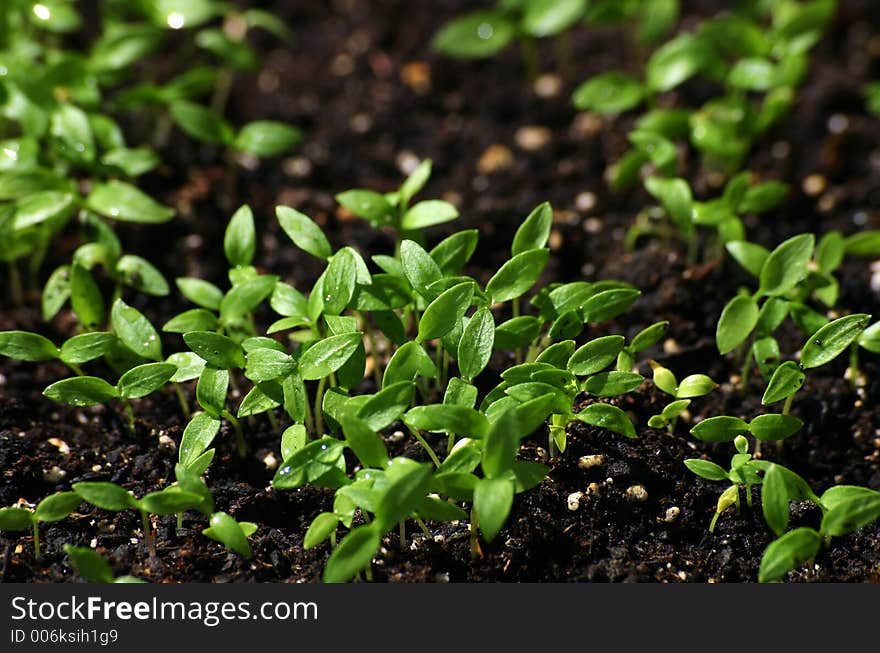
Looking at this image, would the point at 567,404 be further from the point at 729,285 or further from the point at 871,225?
the point at 871,225

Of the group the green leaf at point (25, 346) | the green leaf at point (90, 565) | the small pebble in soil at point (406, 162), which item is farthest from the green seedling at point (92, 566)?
the small pebble in soil at point (406, 162)

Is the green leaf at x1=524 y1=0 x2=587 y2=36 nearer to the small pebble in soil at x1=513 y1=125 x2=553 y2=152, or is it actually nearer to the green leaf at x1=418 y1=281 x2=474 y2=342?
the small pebble in soil at x1=513 y1=125 x2=553 y2=152

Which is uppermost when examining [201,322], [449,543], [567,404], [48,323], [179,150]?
[179,150]

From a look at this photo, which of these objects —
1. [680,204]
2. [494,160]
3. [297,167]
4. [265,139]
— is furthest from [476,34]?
[680,204]

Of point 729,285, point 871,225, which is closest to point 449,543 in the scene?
point 729,285

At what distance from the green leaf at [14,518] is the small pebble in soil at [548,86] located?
5.24 ft

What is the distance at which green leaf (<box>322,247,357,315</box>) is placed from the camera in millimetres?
1572

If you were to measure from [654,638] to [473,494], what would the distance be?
0.32m

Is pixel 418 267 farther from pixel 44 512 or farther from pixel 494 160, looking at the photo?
pixel 494 160

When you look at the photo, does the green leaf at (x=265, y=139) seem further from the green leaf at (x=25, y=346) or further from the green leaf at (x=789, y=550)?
the green leaf at (x=789, y=550)

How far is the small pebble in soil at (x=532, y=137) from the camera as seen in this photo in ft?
7.87

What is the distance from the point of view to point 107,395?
1594 mm

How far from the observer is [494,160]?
7.75 ft

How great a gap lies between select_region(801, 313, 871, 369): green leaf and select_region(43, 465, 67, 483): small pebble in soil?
3.99ft
